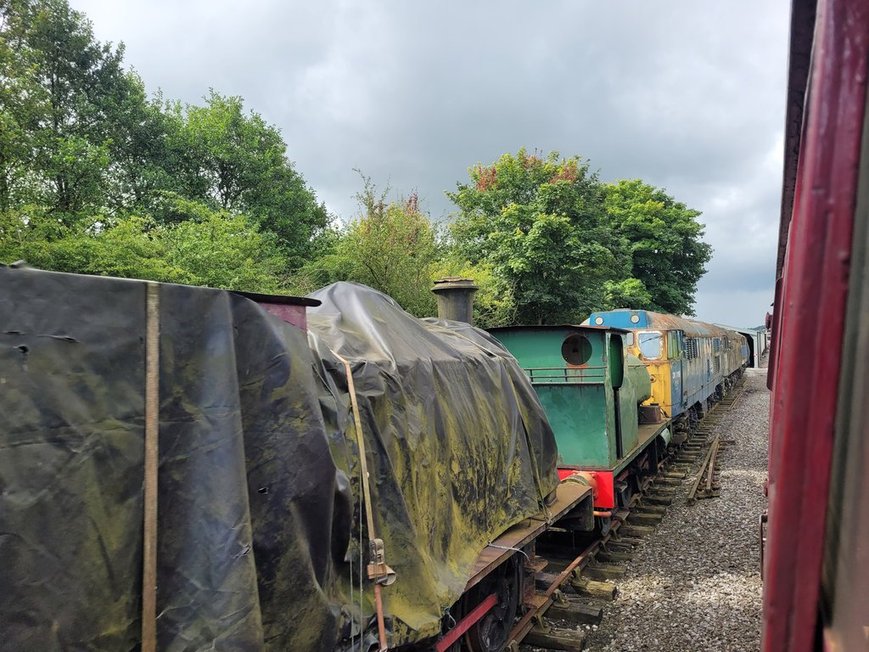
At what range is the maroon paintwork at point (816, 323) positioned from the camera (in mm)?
856

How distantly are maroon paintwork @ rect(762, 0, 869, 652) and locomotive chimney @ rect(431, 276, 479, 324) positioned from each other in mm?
6322

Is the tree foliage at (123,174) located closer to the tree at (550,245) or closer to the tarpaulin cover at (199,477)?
the tree at (550,245)

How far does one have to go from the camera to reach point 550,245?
19453mm

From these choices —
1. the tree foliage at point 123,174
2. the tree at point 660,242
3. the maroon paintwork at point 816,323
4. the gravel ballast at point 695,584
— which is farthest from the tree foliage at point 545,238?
the maroon paintwork at point 816,323

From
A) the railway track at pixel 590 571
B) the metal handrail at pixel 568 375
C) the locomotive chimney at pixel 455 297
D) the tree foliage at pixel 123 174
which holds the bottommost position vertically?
the railway track at pixel 590 571

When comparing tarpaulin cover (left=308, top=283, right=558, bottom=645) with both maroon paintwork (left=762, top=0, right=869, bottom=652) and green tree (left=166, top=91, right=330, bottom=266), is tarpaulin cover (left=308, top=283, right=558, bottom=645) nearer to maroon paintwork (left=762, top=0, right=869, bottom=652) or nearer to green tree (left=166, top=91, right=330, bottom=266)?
maroon paintwork (left=762, top=0, right=869, bottom=652)

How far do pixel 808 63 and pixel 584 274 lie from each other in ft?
63.5

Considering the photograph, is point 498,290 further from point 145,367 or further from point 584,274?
point 145,367

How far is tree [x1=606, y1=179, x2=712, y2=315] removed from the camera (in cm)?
3328

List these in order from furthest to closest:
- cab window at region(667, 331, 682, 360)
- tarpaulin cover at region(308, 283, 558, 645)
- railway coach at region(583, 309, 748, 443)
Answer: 1. cab window at region(667, 331, 682, 360)
2. railway coach at region(583, 309, 748, 443)
3. tarpaulin cover at region(308, 283, 558, 645)

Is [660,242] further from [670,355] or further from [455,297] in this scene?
[455,297]

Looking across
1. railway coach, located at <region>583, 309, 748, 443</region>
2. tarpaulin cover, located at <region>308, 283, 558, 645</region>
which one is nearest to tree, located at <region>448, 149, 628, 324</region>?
railway coach, located at <region>583, 309, 748, 443</region>

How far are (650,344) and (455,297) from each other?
7.68m

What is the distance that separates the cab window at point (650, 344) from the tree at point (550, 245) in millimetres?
6429
